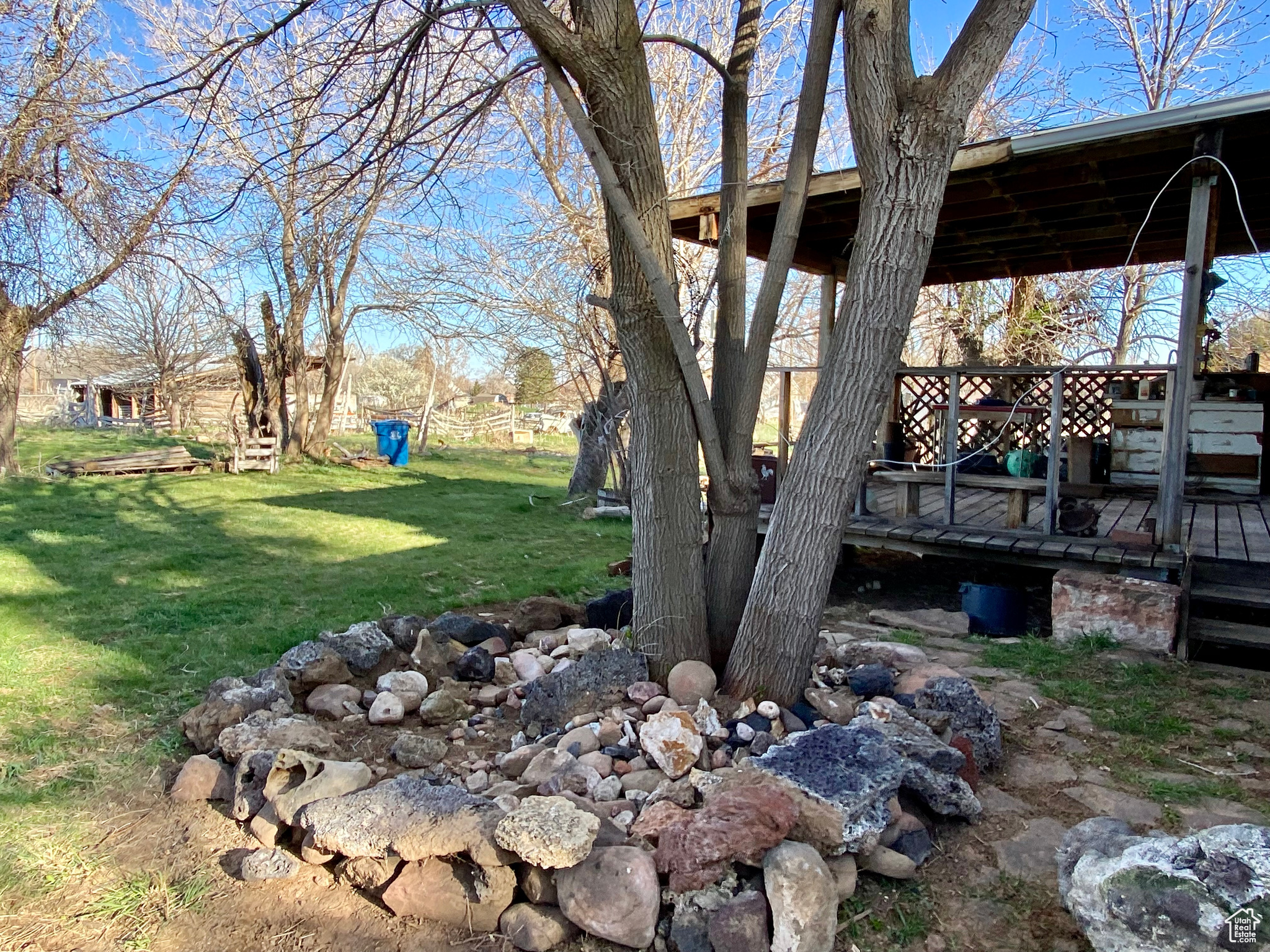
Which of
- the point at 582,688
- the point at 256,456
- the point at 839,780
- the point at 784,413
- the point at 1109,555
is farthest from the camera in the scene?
the point at 256,456

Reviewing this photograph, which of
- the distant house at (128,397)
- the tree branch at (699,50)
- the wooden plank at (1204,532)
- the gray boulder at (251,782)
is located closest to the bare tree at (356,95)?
the tree branch at (699,50)

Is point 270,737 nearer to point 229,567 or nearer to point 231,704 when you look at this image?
point 231,704

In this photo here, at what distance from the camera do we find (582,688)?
333cm

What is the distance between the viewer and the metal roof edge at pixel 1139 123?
418cm

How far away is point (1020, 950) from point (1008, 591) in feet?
10.9

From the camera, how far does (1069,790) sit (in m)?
2.80

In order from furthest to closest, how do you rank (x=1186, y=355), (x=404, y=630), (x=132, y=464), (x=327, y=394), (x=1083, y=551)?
(x=327, y=394) → (x=132, y=464) → (x=1083, y=551) → (x=1186, y=355) → (x=404, y=630)

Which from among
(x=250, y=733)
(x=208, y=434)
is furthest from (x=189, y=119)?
(x=208, y=434)

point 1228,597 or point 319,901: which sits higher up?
point 1228,597

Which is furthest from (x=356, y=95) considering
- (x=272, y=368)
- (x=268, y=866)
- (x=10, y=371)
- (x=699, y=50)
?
(x=272, y=368)

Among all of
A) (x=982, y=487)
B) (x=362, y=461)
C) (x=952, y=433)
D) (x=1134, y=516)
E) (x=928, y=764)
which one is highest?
(x=952, y=433)

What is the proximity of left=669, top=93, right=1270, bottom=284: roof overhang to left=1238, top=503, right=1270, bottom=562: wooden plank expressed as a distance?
231 centimetres

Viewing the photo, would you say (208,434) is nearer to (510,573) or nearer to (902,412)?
(510,573)

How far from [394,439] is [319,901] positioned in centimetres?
1514
